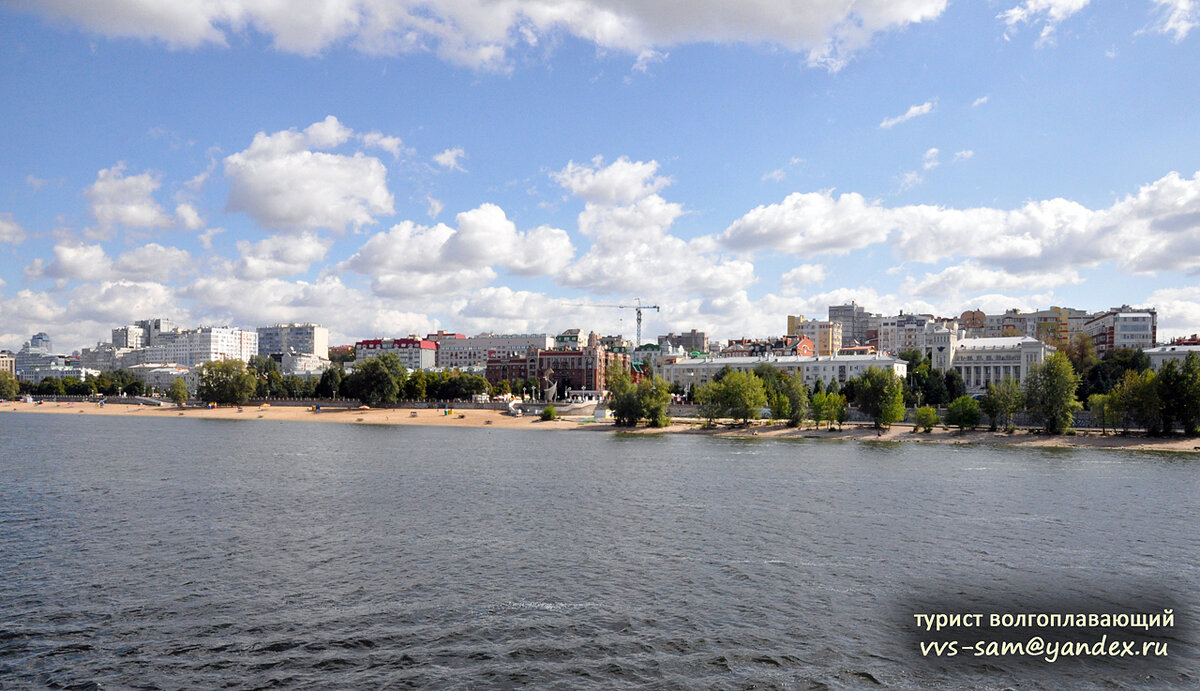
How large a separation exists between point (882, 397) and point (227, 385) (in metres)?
133

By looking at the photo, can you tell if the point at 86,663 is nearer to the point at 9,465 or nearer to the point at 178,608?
the point at 178,608

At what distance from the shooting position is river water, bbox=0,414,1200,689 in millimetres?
21016

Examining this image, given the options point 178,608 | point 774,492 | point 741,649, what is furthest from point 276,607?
point 774,492

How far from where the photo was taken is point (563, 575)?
96.5 feet

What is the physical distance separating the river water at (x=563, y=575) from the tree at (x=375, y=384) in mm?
94020

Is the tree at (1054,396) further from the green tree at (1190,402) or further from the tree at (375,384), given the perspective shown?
the tree at (375,384)

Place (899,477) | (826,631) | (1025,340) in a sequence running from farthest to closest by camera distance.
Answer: (1025,340) < (899,477) < (826,631)

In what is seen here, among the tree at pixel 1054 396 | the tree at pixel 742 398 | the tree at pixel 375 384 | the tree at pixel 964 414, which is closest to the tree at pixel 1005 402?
the tree at pixel 1054 396

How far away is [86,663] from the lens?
20609 millimetres

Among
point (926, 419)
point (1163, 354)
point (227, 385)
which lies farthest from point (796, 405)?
point (227, 385)

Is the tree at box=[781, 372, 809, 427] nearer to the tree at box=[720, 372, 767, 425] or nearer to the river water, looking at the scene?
the tree at box=[720, 372, 767, 425]

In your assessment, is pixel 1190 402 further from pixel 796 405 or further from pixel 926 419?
pixel 796 405

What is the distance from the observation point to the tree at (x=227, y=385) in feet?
544

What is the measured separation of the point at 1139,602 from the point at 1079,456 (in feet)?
207
